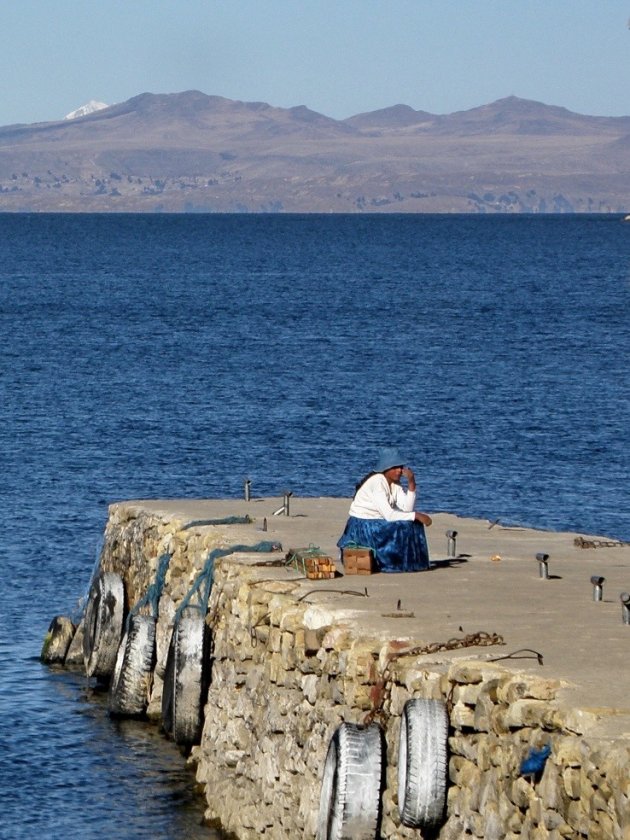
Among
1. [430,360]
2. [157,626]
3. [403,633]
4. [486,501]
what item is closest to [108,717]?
[157,626]

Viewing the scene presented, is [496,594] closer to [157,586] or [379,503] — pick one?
[379,503]

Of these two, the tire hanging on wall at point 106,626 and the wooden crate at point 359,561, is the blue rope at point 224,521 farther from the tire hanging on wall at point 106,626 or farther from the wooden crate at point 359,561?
the wooden crate at point 359,561

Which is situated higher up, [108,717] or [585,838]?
[585,838]

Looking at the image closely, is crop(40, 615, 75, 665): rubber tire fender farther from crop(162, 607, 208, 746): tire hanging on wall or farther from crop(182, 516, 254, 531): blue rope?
crop(162, 607, 208, 746): tire hanging on wall

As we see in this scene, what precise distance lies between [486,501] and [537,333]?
169 feet

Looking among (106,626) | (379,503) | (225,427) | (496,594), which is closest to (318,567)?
(379,503)

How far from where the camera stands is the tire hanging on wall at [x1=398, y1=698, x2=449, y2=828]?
15.5 m

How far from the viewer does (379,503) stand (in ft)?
70.8

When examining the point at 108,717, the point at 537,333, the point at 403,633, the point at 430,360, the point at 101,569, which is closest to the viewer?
the point at 403,633

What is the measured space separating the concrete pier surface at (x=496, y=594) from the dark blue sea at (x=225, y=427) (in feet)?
9.58

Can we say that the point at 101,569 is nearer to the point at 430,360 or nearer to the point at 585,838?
the point at 585,838

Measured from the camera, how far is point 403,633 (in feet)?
57.7

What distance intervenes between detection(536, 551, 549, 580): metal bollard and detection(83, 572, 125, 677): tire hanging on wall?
6.80 m

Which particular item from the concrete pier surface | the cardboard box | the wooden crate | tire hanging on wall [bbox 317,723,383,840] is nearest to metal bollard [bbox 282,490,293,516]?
the concrete pier surface
